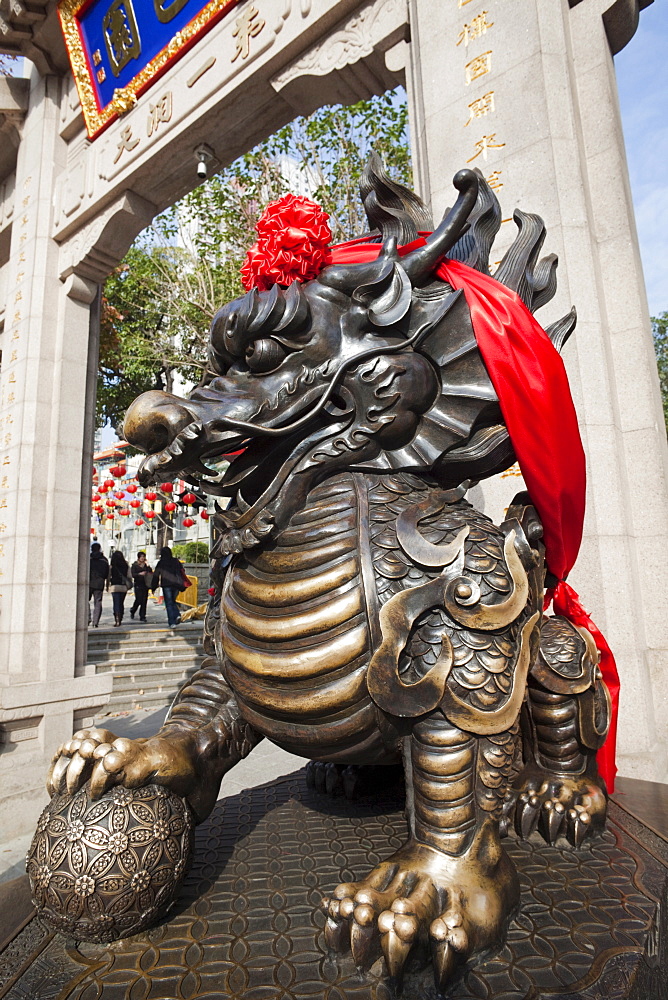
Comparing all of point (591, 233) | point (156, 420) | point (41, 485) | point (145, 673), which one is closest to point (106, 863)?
point (156, 420)

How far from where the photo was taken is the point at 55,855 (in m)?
0.84

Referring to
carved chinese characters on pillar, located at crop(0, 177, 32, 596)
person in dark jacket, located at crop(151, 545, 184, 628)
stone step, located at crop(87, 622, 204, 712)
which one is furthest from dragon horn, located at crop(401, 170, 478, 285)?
person in dark jacket, located at crop(151, 545, 184, 628)

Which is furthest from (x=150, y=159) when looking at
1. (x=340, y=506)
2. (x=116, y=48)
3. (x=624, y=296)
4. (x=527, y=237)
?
(x=340, y=506)

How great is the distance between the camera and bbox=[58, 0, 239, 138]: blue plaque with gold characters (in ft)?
12.6

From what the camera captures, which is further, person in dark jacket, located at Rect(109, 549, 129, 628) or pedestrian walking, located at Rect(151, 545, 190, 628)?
person in dark jacket, located at Rect(109, 549, 129, 628)

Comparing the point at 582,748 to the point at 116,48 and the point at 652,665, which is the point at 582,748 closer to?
the point at 652,665

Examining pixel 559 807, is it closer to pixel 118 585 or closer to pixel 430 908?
pixel 430 908

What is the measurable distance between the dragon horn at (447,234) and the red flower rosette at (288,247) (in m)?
0.16

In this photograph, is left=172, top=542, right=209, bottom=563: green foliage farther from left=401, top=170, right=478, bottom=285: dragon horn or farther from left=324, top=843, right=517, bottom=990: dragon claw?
left=324, top=843, right=517, bottom=990: dragon claw

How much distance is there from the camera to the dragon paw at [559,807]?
1118 mm

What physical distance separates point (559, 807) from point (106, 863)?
0.83 meters

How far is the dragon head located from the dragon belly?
66 mm

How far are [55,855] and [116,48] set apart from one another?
5418 mm

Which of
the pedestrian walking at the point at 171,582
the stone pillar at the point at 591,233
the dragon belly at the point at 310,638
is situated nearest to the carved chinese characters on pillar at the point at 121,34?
the stone pillar at the point at 591,233
